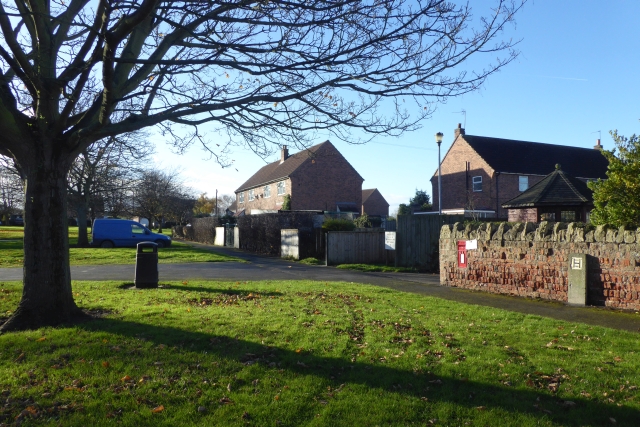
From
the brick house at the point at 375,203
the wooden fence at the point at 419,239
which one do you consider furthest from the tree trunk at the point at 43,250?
the brick house at the point at 375,203

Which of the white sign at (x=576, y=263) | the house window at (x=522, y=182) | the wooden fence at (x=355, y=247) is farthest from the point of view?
the house window at (x=522, y=182)

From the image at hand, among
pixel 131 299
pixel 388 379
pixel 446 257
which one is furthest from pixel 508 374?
pixel 446 257

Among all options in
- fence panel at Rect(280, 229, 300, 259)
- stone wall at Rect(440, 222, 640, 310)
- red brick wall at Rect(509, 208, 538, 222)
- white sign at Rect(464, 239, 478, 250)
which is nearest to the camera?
stone wall at Rect(440, 222, 640, 310)

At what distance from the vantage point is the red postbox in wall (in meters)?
13.5

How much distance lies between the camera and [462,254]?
44.7 ft

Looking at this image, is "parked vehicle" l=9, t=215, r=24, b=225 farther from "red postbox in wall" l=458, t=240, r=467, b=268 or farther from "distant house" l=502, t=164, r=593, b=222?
"red postbox in wall" l=458, t=240, r=467, b=268

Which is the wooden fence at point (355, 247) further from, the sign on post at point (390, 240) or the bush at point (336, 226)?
the bush at point (336, 226)

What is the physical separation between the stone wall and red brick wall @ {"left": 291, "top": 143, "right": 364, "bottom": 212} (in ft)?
107

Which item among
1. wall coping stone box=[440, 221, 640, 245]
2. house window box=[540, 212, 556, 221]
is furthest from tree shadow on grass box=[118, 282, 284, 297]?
house window box=[540, 212, 556, 221]

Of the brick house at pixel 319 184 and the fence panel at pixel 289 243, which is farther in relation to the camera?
the brick house at pixel 319 184

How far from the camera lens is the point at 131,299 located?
1070 cm

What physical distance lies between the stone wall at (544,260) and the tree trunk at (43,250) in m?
9.04

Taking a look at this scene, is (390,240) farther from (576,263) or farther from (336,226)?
(576,263)

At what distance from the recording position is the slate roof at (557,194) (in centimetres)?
2210
